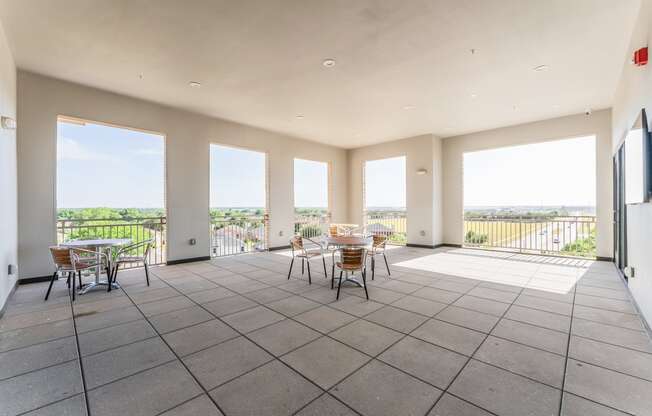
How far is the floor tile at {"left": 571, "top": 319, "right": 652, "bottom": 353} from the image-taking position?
230 centimetres

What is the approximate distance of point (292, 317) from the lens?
2.91 m

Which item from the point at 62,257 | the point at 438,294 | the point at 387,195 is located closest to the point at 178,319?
the point at 62,257

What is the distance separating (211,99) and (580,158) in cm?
781

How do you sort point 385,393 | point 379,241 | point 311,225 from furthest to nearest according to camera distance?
1. point 311,225
2. point 379,241
3. point 385,393

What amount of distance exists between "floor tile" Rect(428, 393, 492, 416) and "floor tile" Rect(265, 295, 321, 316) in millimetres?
1718

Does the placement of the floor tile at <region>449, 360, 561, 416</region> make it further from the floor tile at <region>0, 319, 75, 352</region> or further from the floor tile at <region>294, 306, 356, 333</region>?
the floor tile at <region>0, 319, 75, 352</region>

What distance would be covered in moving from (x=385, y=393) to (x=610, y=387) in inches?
56.6

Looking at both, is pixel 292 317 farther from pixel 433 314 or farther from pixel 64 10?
pixel 64 10

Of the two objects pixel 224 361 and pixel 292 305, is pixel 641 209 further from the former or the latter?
pixel 224 361

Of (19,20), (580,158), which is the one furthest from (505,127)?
(19,20)

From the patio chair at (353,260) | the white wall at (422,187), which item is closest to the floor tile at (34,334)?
the patio chair at (353,260)

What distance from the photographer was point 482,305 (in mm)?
3234

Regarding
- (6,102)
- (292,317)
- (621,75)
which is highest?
(621,75)

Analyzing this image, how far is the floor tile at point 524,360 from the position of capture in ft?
6.19
